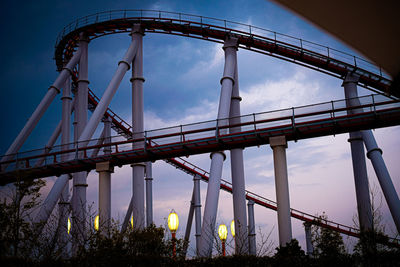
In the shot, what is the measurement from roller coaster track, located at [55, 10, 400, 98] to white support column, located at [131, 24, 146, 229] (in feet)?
7.96

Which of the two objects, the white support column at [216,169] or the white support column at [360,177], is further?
the white support column at [360,177]

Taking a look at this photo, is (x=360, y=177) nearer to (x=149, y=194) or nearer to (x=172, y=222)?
(x=172, y=222)

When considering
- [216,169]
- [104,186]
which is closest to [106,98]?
[104,186]

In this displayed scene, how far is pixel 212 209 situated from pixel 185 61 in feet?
442

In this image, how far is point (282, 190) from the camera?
52.9 ft

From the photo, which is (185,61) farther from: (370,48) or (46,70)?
(370,48)

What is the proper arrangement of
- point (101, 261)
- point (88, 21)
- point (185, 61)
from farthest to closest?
point (185, 61)
point (88, 21)
point (101, 261)

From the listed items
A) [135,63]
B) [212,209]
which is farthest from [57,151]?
[212,209]

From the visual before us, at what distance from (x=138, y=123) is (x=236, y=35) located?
8.38 m

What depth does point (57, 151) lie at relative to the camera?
21250 millimetres

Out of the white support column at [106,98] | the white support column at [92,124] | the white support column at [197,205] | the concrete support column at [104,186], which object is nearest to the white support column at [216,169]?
the concrete support column at [104,186]

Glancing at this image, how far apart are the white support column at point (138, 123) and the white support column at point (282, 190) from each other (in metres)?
6.78

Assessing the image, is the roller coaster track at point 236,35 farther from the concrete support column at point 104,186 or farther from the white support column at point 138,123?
the concrete support column at point 104,186

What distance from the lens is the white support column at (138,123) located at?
66.3ft
